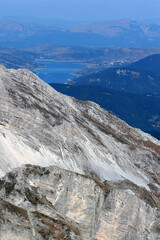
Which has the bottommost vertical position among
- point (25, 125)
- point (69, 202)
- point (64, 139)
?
point (69, 202)

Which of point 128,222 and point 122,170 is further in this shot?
point 122,170

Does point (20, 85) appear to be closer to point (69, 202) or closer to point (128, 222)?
point (69, 202)

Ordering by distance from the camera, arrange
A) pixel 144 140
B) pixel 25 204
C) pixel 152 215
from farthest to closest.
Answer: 1. pixel 144 140
2. pixel 152 215
3. pixel 25 204

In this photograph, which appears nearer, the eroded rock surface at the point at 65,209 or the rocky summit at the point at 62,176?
the eroded rock surface at the point at 65,209

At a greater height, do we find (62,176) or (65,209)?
(62,176)

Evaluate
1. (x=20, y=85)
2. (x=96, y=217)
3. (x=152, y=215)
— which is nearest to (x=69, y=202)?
(x=96, y=217)

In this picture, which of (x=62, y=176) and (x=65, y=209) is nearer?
(x=65, y=209)

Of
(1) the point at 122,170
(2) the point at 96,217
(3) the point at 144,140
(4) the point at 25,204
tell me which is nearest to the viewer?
(4) the point at 25,204

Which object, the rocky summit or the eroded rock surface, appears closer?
the eroded rock surface
